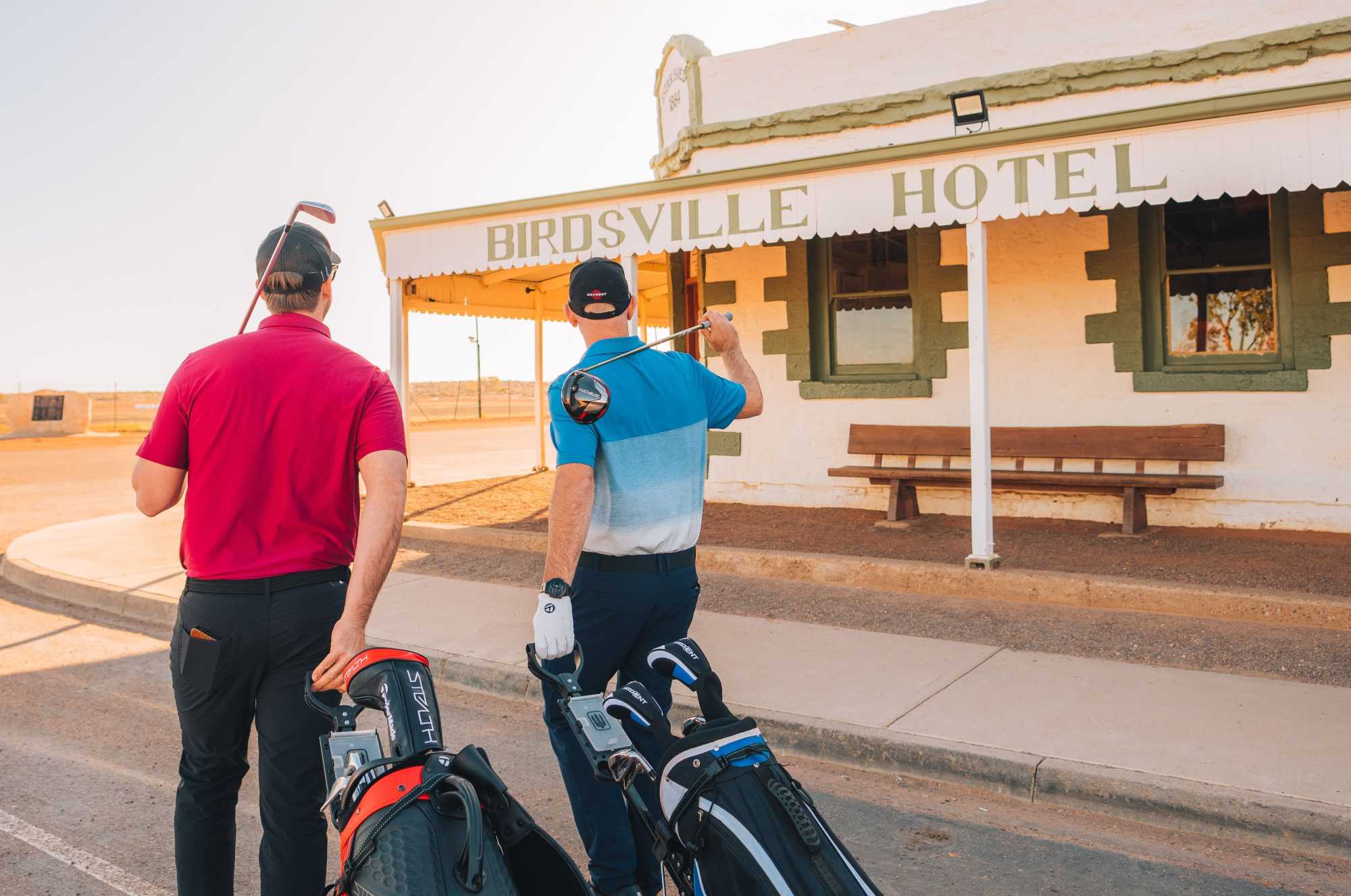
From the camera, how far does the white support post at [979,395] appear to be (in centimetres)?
782

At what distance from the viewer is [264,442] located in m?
2.68

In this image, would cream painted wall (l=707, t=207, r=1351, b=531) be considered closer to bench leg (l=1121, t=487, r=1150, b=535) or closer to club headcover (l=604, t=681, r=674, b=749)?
bench leg (l=1121, t=487, r=1150, b=535)

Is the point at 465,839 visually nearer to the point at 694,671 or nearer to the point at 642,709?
the point at 642,709

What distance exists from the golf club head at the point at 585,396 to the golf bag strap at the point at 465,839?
3.84 feet

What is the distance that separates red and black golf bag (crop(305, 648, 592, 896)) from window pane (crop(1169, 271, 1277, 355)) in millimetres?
8919

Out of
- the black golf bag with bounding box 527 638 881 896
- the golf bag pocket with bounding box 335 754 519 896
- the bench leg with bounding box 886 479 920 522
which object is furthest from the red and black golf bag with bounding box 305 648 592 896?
the bench leg with bounding box 886 479 920 522

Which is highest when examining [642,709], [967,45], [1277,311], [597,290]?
[967,45]

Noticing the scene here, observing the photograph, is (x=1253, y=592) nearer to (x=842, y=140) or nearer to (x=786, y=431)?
(x=786, y=431)

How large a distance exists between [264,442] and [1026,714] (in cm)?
376

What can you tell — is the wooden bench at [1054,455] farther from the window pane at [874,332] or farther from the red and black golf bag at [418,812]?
the red and black golf bag at [418,812]

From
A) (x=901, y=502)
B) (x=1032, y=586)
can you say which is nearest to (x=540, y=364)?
(x=901, y=502)

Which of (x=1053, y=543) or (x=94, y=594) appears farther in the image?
(x=1053, y=543)

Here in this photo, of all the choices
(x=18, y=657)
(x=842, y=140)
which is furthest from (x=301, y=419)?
(x=842, y=140)

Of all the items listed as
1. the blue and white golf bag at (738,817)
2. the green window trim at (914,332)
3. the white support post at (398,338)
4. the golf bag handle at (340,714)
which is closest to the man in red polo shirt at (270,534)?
the golf bag handle at (340,714)
